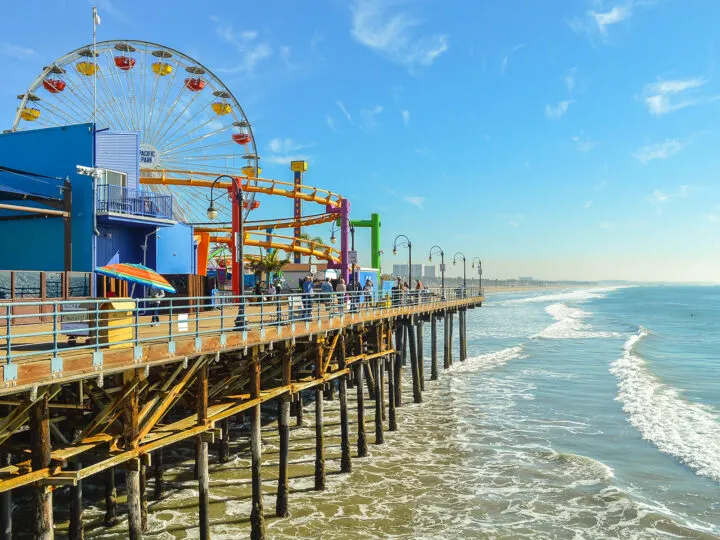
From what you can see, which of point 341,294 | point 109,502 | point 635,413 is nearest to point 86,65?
point 341,294

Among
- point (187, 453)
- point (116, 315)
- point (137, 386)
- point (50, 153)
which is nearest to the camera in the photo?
point (137, 386)

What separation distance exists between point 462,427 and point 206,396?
45.0ft

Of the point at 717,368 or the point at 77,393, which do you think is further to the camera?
the point at 717,368

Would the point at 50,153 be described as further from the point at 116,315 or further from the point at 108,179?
the point at 116,315

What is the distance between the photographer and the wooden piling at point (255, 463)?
12891mm

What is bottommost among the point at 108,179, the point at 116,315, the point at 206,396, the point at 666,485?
the point at 666,485

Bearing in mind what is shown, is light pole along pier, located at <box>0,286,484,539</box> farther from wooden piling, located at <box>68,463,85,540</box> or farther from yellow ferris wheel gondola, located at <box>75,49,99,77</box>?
yellow ferris wheel gondola, located at <box>75,49,99,77</box>

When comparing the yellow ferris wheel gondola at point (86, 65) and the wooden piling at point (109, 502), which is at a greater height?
the yellow ferris wheel gondola at point (86, 65)

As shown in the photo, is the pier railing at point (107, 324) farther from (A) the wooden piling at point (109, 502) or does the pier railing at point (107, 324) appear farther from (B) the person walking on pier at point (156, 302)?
(A) the wooden piling at point (109, 502)

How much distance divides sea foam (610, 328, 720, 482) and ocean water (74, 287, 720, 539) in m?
0.07

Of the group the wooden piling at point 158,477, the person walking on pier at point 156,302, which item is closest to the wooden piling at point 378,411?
the wooden piling at point 158,477

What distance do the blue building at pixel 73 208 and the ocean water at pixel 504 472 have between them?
24.1 feet

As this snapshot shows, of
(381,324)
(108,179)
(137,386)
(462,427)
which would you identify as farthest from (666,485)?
(108,179)

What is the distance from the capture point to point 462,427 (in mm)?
23031
